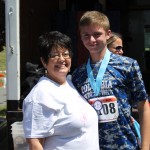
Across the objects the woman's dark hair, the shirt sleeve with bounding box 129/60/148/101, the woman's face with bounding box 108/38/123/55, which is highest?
the woman's face with bounding box 108/38/123/55

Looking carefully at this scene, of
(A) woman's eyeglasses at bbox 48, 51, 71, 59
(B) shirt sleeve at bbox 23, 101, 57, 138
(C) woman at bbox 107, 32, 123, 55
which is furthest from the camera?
(C) woman at bbox 107, 32, 123, 55

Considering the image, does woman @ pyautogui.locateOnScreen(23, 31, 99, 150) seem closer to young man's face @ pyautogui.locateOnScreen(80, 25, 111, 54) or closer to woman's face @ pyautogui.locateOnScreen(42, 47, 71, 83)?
woman's face @ pyautogui.locateOnScreen(42, 47, 71, 83)

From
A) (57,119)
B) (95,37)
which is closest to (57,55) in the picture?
(95,37)

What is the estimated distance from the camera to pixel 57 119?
1.85 metres

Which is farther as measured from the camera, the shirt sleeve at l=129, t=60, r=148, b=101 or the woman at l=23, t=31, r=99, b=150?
the shirt sleeve at l=129, t=60, r=148, b=101

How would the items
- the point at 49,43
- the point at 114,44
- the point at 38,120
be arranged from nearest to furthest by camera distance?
the point at 38,120 < the point at 49,43 < the point at 114,44

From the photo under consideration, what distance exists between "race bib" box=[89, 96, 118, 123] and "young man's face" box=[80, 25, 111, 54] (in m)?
0.25

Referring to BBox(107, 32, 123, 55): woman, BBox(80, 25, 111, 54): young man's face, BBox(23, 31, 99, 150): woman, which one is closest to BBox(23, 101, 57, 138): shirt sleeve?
BBox(23, 31, 99, 150): woman

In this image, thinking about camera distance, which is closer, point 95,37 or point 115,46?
point 95,37

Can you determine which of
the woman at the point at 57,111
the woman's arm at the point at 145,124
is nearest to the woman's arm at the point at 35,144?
the woman at the point at 57,111

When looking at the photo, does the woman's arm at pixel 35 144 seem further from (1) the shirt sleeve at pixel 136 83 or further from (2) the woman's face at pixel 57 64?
(1) the shirt sleeve at pixel 136 83

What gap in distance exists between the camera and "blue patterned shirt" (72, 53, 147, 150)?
2006 mm

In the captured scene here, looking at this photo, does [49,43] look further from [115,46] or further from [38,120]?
[115,46]

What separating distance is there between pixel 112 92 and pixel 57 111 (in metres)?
0.32
